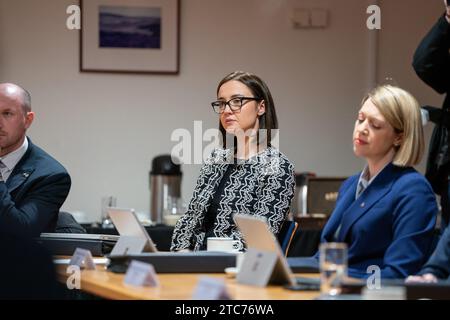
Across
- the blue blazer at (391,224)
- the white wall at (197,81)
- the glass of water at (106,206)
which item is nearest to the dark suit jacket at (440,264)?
the blue blazer at (391,224)

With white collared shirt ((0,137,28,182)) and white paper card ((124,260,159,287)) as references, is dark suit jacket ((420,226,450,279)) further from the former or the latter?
white collared shirt ((0,137,28,182))

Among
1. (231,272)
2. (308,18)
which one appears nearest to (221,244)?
(231,272)

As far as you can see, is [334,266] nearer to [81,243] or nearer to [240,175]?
[81,243]

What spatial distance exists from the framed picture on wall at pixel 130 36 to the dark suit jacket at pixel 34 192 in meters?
2.72

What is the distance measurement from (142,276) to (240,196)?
4.51 ft

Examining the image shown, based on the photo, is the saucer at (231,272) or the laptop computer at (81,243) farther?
the laptop computer at (81,243)

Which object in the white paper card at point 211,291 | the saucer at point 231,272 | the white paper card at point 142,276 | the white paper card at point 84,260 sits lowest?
the white paper card at point 84,260

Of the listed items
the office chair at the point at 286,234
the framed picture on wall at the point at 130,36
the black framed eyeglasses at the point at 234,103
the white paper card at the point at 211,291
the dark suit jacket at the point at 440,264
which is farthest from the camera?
the framed picture on wall at the point at 130,36

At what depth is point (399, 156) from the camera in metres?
2.76

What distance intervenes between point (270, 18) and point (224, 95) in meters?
3.04

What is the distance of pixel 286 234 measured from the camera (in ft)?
11.6

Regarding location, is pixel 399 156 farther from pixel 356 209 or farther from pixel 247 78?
pixel 247 78

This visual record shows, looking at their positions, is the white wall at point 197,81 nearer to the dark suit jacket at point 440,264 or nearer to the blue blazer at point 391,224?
the blue blazer at point 391,224

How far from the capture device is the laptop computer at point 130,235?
2832 millimetres
